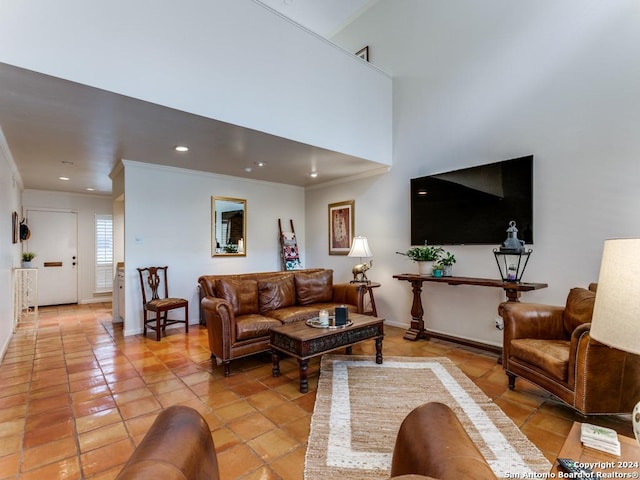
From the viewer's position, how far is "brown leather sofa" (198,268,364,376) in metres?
3.34

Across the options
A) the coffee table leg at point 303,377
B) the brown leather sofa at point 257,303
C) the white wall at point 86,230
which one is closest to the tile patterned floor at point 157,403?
the coffee table leg at point 303,377

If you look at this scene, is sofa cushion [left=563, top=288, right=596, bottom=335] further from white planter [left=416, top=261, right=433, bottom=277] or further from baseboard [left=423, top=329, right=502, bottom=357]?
white planter [left=416, top=261, right=433, bottom=277]

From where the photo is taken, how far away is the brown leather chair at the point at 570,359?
2.17 metres

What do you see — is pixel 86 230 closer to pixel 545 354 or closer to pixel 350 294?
pixel 350 294

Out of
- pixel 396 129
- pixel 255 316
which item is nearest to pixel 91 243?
pixel 255 316

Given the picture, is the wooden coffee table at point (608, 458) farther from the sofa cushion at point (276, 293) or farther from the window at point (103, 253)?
the window at point (103, 253)

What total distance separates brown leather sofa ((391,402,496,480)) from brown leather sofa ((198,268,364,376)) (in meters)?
2.47

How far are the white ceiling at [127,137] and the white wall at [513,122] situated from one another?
0.91 meters

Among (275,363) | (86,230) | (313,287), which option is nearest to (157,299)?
(313,287)

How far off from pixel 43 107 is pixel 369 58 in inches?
179

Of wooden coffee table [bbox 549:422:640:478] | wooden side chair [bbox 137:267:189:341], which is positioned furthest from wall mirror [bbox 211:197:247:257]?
wooden coffee table [bbox 549:422:640:478]

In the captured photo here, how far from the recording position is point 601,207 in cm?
316

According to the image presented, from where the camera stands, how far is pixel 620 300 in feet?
2.81

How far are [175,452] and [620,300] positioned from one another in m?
1.30
